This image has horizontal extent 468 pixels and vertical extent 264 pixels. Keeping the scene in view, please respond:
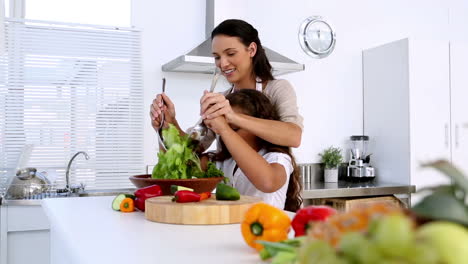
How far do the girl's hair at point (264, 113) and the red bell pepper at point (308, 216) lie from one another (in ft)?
3.14

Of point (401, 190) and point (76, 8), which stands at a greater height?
point (76, 8)

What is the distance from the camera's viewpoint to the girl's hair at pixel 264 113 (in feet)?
6.19

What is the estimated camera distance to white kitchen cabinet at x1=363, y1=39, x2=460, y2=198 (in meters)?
3.98

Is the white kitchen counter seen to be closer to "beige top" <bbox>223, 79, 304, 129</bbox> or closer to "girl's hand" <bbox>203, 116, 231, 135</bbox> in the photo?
"girl's hand" <bbox>203, 116, 231, 135</bbox>

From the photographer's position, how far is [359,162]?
4191mm

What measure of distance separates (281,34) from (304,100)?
0.57m

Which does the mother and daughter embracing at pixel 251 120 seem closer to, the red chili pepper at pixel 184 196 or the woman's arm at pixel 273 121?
the woman's arm at pixel 273 121

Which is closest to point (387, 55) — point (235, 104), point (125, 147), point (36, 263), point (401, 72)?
point (401, 72)

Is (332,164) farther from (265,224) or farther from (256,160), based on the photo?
(265,224)

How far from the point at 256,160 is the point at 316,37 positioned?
2.79 metres

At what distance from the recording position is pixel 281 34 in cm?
415

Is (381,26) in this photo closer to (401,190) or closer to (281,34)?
(281,34)

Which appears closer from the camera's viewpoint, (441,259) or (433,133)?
(441,259)

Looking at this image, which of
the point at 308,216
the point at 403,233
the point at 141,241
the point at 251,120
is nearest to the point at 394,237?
the point at 403,233
